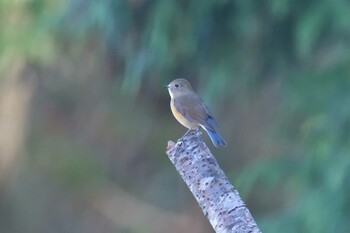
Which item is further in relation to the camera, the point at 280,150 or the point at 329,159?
the point at 280,150

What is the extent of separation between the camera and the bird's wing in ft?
15.5

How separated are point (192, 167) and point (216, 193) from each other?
16 centimetres

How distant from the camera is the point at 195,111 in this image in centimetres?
476

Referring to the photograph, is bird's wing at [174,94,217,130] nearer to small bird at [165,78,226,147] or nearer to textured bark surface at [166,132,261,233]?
small bird at [165,78,226,147]

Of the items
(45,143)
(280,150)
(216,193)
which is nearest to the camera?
(216,193)

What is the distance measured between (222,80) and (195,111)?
276 centimetres

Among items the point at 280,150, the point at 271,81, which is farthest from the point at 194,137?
the point at 280,150

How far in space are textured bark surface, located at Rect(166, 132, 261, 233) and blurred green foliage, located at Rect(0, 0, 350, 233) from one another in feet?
12.5

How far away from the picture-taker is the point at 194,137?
295 cm

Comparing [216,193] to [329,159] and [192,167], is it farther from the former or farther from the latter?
[329,159]

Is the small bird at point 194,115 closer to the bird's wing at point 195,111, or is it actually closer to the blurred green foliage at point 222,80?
the bird's wing at point 195,111

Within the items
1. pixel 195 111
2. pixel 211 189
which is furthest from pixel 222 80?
pixel 211 189

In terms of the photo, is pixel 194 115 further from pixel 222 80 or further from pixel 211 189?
pixel 222 80

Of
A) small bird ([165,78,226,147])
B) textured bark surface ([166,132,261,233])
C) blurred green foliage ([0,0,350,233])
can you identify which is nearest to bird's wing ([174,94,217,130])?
small bird ([165,78,226,147])
